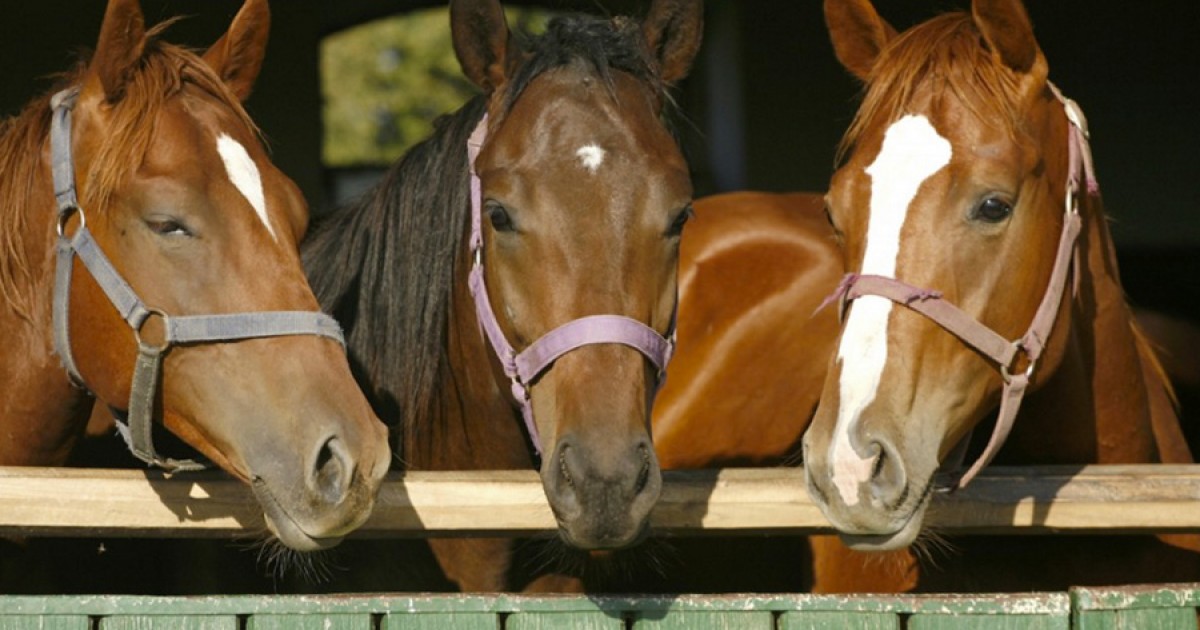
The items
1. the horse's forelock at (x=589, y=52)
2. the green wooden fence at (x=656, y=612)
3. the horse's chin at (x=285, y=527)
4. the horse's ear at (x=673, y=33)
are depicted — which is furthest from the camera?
the horse's ear at (x=673, y=33)

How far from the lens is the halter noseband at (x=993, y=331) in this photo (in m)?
2.42

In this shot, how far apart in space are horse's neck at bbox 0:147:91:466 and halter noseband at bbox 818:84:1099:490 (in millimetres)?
1350

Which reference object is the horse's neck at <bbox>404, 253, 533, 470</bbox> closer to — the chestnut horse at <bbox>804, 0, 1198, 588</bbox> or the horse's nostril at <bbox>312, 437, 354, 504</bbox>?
the horse's nostril at <bbox>312, 437, 354, 504</bbox>

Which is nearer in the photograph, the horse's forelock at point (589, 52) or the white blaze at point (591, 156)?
the white blaze at point (591, 156)

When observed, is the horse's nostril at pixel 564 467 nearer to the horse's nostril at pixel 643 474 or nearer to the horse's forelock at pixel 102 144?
the horse's nostril at pixel 643 474

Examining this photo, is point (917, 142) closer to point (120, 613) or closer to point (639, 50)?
point (639, 50)

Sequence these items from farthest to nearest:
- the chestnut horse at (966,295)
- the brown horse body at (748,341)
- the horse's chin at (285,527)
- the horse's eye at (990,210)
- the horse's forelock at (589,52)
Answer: the brown horse body at (748,341)
the horse's forelock at (589,52)
the horse's eye at (990,210)
the chestnut horse at (966,295)
the horse's chin at (285,527)

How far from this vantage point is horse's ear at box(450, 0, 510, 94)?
8.96 feet

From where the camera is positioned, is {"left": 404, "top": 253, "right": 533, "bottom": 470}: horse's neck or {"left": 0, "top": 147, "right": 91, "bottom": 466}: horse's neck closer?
{"left": 0, "top": 147, "right": 91, "bottom": 466}: horse's neck

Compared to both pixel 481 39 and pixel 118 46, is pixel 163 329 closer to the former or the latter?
pixel 118 46

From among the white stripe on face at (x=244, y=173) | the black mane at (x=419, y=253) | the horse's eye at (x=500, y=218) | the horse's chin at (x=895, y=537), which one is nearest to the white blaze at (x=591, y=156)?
the horse's eye at (x=500, y=218)

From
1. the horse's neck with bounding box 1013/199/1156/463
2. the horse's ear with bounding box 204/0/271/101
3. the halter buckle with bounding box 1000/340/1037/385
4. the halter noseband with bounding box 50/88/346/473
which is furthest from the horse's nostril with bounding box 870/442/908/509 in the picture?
the horse's ear with bounding box 204/0/271/101

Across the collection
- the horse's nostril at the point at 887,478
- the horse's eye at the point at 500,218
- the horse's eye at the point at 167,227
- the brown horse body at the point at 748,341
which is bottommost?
the brown horse body at the point at 748,341

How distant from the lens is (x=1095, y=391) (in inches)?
111
